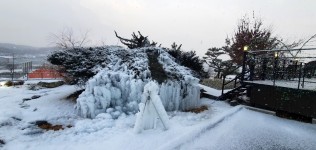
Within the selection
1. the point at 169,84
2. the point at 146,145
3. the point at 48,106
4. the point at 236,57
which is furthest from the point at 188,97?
the point at 236,57

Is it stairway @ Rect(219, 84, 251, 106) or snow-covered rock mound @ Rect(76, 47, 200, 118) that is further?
stairway @ Rect(219, 84, 251, 106)

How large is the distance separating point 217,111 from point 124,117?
3.59 meters

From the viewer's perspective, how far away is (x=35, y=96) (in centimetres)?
994

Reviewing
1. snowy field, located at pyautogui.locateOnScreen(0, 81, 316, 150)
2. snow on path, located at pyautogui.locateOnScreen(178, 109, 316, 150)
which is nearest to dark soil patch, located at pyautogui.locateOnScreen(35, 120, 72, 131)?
snowy field, located at pyautogui.locateOnScreen(0, 81, 316, 150)

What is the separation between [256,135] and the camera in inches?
250

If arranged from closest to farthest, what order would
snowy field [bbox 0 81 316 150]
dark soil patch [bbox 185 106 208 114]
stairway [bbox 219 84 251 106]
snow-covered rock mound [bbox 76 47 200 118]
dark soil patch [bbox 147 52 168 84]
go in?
snowy field [bbox 0 81 316 150], snow-covered rock mound [bbox 76 47 200 118], dark soil patch [bbox 185 106 208 114], dark soil patch [bbox 147 52 168 84], stairway [bbox 219 84 251 106]

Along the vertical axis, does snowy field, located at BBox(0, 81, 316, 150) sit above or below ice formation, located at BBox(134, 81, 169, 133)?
below

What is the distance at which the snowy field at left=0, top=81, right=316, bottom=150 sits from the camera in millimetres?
5250

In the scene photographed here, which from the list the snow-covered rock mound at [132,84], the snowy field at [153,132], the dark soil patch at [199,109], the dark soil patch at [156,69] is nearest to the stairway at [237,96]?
the dark soil patch at [199,109]

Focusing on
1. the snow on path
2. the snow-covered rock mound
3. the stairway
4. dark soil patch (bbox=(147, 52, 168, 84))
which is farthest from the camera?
the stairway

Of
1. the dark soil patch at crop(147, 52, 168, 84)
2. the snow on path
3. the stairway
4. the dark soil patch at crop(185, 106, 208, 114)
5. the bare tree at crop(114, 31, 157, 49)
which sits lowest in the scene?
the snow on path

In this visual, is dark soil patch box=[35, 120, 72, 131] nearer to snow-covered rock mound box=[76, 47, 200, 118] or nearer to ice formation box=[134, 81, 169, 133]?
snow-covered rock mound box=[76, 47, 200, 118]

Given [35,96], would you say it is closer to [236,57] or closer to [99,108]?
[99,108]

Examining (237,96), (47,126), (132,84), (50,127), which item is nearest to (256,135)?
(132,84)
